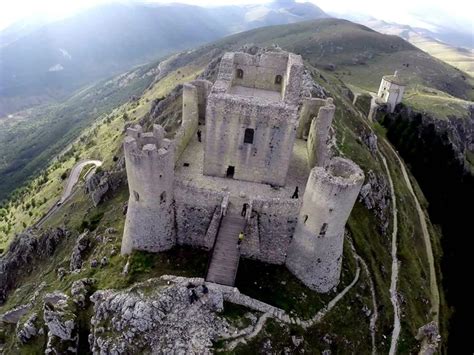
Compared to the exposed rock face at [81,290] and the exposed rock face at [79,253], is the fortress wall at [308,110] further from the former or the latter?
the exposed rock face at [79,253]

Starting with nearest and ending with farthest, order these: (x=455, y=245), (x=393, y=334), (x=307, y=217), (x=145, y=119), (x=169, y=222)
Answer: (x=307, y=217), (x=169, y=222), (x=393, y=334), (x=455, y=245), (x=145, y=119)

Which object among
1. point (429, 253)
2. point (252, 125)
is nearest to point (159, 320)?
point (252, 125)

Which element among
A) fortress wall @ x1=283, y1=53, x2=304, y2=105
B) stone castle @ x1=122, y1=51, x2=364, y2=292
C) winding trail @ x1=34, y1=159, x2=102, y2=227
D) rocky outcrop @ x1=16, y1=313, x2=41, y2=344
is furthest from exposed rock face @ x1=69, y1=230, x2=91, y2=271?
winding trail @ x1=34, y1=159, x2=102, y2=227

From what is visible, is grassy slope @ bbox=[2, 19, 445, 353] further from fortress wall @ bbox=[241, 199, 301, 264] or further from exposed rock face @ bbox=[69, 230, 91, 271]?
exposed rock face @ bbox=[69, 230, 91, 271]

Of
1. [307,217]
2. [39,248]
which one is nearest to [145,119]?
[39,248]

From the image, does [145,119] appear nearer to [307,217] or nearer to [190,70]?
[190,70]
